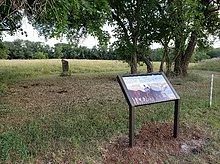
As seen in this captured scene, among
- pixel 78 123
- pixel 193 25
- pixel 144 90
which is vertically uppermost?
pixel 193 25

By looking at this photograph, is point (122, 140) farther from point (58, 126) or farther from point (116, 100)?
point (116, 100)

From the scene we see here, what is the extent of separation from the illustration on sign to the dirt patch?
0.67 meters

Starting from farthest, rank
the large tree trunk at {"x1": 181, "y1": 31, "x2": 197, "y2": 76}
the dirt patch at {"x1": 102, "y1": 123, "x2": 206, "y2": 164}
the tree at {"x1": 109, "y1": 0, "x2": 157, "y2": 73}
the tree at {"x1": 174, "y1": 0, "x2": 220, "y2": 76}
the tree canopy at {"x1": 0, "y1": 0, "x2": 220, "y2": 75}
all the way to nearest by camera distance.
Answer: the large tree trunk at {"x1": 181, "y1": 31, "x2": 197, "y2": 76} < the tree at {"x1": 109, "y1": 0, "x2": 157, "y2": 73} < the tree canopy at {"x1": 0, "y1": 0, "x2": 220, "y2": 75} < the tree at {"x1": 174, "y1": 0, "x2": 220, "y2": 76} < the dirt patch at {"x1": 102, "y1": 123, "x2": 206, "y2": 164}

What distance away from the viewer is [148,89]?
3439mm

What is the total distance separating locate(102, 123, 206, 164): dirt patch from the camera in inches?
118

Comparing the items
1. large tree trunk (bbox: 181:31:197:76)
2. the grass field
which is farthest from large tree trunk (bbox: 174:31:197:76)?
the grass field

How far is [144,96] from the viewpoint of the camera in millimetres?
3330

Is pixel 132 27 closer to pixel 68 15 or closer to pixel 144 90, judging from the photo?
pixel 68 15

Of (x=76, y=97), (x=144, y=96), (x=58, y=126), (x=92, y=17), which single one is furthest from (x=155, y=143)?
(x=92, y=17)

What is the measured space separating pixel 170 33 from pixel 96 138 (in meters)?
7.37

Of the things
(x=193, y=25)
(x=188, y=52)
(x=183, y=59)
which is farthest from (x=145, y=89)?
(x=183, y=59)

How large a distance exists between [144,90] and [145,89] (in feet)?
0.11

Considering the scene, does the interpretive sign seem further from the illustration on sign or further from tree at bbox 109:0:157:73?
tree at bbox 109:0:157:73

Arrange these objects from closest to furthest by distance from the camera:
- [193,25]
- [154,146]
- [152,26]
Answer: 1. [154,146]
2. [193,25]
3. [152,26]
